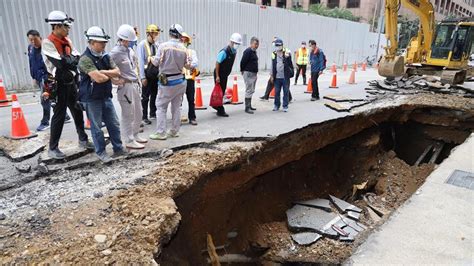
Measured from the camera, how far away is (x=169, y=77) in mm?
5188

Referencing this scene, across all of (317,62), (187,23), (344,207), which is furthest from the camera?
(187,23)

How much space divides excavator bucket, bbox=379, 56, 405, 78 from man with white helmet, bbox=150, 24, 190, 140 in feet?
27.3

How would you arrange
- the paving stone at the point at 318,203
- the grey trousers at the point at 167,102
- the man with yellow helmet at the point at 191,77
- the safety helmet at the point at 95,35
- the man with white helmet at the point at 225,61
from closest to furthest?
the safety helmet at the point at 95,35, the grey trousers at the point at 167,102, the man with yellow helmet at the point at 191,77, the paving stone at the point at 318,203, the man with white helmet at the point at 225,61

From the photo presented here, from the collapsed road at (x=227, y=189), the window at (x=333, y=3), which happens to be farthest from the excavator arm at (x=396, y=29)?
the window at (x=333, y=3)

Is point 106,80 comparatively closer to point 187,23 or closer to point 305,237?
point 305,237

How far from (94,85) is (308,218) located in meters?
4.28

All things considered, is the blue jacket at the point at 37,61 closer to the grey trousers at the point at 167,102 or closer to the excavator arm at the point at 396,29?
the grey trousers at the point at 167,102

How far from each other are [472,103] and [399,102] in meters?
1.82

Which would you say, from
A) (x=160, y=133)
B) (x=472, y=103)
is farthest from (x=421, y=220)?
(x=472, y=103)

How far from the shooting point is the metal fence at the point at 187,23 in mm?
9781

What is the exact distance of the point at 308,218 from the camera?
610cm

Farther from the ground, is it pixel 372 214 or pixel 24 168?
pixel 24 168

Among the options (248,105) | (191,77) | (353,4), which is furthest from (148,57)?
(353,4)

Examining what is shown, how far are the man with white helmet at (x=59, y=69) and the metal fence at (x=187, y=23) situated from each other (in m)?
7.07
